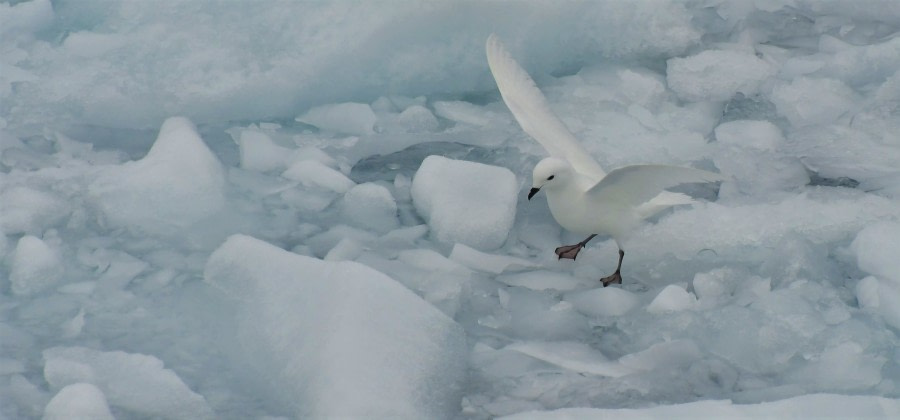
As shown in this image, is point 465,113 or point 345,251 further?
point 465,113

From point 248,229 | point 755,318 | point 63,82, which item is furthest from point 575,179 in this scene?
point 63,82

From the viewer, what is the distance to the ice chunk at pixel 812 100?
11.4 feet

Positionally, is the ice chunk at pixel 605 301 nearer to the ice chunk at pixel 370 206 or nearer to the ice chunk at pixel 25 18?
the ice chunk at pixel 370 206

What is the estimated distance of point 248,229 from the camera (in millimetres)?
2773

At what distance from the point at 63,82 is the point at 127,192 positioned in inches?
34.7

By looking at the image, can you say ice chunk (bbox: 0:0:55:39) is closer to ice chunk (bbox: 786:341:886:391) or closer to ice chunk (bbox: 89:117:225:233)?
ice chunk (bbox: 89:117:225:233)

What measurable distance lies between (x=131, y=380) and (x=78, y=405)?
18cm

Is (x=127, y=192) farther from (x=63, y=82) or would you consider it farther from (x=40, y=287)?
(x=63, y=82)

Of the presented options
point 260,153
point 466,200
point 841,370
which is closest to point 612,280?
point 466,200

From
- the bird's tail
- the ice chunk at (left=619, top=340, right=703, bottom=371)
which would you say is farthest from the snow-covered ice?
the bird's tail

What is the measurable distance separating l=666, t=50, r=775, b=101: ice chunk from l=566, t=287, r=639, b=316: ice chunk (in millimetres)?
1349

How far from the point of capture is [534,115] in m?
3.03

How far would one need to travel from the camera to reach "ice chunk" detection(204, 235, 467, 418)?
78.0 inches

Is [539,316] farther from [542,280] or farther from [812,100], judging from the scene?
[812,100]
